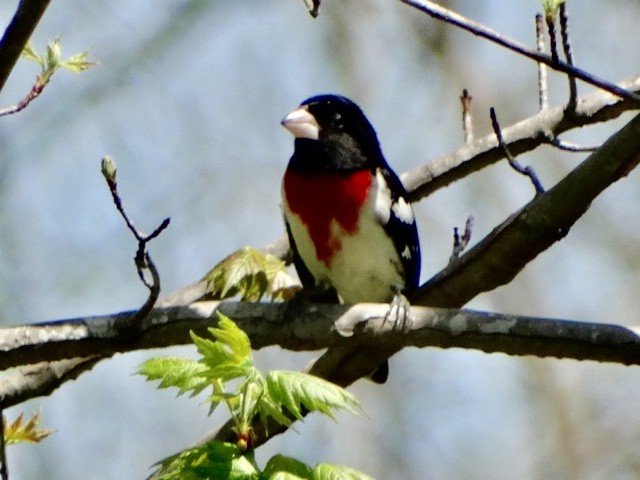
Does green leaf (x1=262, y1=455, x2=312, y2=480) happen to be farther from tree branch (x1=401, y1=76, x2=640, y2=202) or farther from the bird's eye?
the bird's eye

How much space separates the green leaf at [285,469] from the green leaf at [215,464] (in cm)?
3

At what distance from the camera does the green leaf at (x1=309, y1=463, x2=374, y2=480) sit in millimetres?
2289

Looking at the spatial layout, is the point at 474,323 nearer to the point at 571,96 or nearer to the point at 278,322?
the point at 278,322

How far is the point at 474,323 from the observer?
315 centimetres

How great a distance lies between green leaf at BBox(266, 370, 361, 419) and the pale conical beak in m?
2.31

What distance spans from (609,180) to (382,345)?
3.00 feet

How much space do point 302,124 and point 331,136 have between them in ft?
0.53

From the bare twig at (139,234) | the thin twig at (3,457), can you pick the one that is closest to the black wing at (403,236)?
the bare twig at (139,234)

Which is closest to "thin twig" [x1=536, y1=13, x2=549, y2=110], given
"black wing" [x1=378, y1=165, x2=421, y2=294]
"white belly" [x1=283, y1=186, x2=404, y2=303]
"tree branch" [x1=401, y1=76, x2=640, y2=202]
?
"tree branch" [x1=401, y1=76, x2=640, y2=202]

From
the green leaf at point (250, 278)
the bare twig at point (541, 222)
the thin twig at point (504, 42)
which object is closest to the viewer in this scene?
the thin twig at point (504, 42)

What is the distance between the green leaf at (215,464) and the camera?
2260mm

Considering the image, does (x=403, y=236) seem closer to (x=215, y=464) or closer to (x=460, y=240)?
(x=460, y=240)

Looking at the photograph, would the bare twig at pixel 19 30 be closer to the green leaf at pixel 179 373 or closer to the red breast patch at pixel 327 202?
the green leaf at pixel 179 373

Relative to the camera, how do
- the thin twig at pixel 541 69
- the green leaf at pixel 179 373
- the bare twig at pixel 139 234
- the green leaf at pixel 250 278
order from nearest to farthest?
the green leaf at pixel 179 373 < the bare twig at pixel 139 234 < the thin twig at pixel 541 69 < the green leaf at pixel 250 278
